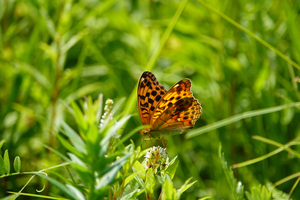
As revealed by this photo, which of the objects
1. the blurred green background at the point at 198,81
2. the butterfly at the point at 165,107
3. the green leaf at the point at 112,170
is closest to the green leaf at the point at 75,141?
the green leaf at the point at 112,170

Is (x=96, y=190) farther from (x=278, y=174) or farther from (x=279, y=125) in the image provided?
(x=279, y=125)

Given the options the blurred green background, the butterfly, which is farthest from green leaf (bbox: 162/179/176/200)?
the blurred green background

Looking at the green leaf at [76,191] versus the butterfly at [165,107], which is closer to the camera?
the green leaf at [76,191]

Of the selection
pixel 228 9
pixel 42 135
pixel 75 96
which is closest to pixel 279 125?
pixel 228 9

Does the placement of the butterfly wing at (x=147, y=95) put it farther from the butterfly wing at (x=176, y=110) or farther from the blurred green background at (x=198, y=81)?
the blurred green background at (x=198, y=81)

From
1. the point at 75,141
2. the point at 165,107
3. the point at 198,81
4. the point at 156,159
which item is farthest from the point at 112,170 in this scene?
the point at 198,81

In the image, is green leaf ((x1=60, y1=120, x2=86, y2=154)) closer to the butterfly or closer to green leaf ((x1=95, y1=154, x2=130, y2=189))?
green leaf ((x1=95, y1=154, x2=130, y2=189))
